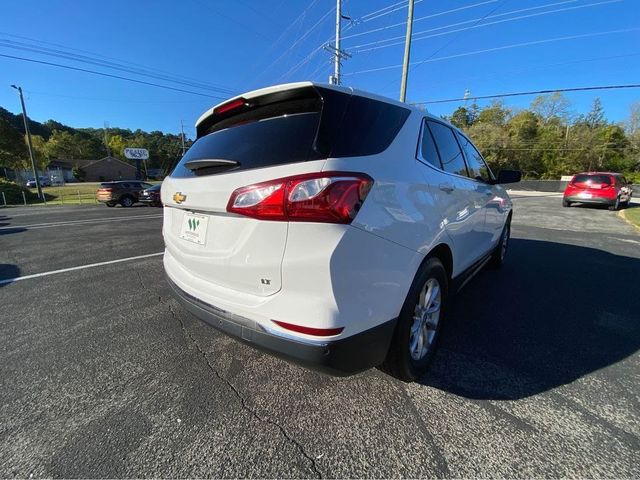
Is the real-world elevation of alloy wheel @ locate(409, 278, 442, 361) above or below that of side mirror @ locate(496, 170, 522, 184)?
below

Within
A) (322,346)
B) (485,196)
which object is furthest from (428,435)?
(485,196)

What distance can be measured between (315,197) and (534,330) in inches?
107

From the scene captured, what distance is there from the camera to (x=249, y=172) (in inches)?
64.7

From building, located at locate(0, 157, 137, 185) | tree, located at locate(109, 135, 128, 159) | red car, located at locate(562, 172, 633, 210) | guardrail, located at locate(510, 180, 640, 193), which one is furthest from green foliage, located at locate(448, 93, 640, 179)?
tree, located at locate(109, 135, 128, 159)

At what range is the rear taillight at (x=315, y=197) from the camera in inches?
57.2

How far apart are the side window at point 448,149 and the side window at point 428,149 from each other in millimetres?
105

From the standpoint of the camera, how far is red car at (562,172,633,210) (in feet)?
43.0

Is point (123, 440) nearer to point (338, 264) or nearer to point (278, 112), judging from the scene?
point (338, 264)

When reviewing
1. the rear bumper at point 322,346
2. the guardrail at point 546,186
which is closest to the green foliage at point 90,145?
the guardrail at point 546,186

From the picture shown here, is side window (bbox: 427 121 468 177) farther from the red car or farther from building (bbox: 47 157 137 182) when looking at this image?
building (bbox: 47 157 137 182)

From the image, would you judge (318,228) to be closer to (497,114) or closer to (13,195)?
(13,195)

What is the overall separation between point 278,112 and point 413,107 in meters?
1.06

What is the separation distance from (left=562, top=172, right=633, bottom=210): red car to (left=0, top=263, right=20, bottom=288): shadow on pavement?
18.6 m

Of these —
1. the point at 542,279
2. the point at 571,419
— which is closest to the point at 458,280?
the point at 571,419
